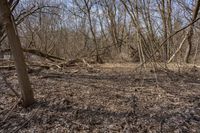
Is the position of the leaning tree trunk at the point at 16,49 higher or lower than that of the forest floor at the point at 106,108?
higher

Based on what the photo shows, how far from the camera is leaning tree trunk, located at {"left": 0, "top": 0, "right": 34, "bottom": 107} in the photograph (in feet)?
9.09

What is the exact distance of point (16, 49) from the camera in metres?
2.84

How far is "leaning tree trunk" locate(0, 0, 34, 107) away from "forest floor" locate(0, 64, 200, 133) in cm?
16

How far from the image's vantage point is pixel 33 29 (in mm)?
9227

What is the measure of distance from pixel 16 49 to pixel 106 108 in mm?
1218

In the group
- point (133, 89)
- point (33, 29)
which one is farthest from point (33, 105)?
point (33, 29)

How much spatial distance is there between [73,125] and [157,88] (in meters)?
1.66

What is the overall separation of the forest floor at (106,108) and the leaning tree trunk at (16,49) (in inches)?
6.2

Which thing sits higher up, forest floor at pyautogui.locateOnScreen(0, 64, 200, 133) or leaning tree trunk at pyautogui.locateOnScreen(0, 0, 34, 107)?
leaning tree trunk at pyautogui.locateOnScreen(0, 0, 34, 107)

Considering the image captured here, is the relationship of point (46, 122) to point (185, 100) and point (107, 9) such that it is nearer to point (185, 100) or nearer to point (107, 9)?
point (185, 100)

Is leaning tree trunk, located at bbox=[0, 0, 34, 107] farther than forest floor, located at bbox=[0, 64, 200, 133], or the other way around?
leaning tree trunk, located at bbox=[0, 0, 34, 107]

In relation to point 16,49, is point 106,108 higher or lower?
lower

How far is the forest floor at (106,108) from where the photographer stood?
8.18ft

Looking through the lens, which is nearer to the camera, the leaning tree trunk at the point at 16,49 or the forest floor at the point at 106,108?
the forest floor at the point at 106,108
